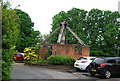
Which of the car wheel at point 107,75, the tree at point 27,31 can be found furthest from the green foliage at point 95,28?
the car wheel at point 107,75

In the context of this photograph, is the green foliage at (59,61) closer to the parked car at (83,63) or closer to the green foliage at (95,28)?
the parked car at (83,63)

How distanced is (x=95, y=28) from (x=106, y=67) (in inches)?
1084

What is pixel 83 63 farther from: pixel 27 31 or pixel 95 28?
pixel 27 31

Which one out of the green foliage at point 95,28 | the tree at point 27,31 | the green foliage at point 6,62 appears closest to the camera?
the green foliage at point 6,62

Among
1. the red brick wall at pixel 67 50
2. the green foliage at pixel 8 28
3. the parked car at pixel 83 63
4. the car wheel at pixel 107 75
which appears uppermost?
the green foliage at pixel 8 28

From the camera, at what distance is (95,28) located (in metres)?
40.2

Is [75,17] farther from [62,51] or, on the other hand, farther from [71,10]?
[62,51]

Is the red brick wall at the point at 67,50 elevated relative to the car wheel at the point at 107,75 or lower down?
elevated

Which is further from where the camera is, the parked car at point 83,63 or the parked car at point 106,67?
the parked car at point 83,63

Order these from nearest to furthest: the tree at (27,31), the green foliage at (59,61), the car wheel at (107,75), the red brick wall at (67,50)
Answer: the car wheel at (107,75) → the green foliage at (59,61) → the red brick wall at (67,50) → the tree at (27,31)

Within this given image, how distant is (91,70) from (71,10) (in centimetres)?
2901

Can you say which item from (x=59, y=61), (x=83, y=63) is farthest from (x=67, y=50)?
(x=83, y=63)

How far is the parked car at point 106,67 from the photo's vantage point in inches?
526

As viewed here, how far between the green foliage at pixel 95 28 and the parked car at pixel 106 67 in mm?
23685
